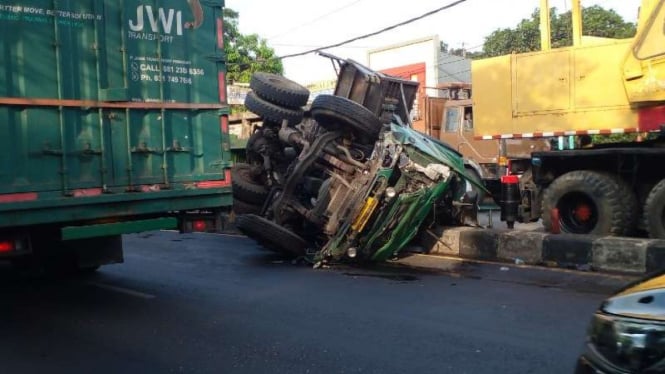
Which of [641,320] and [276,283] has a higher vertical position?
[641,320]

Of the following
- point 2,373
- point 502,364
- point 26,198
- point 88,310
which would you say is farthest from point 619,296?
Answer: point 88,310

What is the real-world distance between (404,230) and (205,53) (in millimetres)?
3679

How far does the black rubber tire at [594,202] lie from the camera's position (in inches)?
347

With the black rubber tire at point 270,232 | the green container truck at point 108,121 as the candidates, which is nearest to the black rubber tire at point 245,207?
the black rubber tire at point 270,232

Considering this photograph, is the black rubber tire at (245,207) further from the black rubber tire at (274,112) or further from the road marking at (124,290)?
the road marking at (124,290)

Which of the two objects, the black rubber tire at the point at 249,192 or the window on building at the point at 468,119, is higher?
the window on building at the point at 468,119

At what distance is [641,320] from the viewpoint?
7.18 feet

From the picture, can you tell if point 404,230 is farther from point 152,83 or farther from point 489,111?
point 152,83

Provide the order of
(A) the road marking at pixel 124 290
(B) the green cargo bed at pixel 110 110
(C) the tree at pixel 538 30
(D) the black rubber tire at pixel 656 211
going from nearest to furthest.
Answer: (B) the green cargo bed at pixel 110 110, (A) the road marking at pixel 124 290, (D) the black rubber tire at pixel 656 211, (C) the tree at pixel 538 30

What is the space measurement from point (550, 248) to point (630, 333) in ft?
22.1

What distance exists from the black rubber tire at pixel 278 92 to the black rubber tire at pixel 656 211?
5171 mm

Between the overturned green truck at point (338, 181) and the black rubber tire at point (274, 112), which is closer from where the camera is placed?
the overturned green truck at point (338, 181)

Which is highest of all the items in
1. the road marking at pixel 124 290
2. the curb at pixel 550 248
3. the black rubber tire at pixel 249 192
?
the black rubber tire at pixel 249 192

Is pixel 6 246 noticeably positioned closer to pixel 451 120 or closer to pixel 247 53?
pixel 451 120
